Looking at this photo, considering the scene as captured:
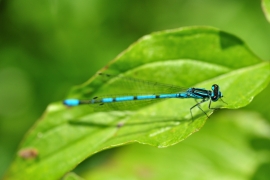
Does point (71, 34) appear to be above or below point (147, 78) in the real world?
above

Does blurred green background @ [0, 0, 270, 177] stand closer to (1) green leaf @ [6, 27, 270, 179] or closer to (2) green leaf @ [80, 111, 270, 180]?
(2) green leaf @ [80, 111, 270, 180]

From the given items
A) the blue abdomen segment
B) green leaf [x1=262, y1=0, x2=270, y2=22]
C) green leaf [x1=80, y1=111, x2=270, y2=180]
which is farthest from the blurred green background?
green leaf [x1=262, y1=0, x2=270, y2=22]

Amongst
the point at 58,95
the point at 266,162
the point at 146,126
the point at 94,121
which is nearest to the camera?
the point at 146,126

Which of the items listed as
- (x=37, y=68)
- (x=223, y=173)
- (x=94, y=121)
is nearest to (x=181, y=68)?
(x=94, y=121)

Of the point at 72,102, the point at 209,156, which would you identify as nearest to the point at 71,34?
the point at 72,102

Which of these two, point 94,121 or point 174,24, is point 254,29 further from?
point 94,121

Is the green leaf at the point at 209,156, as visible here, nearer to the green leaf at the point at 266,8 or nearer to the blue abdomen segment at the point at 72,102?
the blue abdomen segment at the point at 72,102

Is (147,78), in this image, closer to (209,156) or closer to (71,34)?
(209,156)
